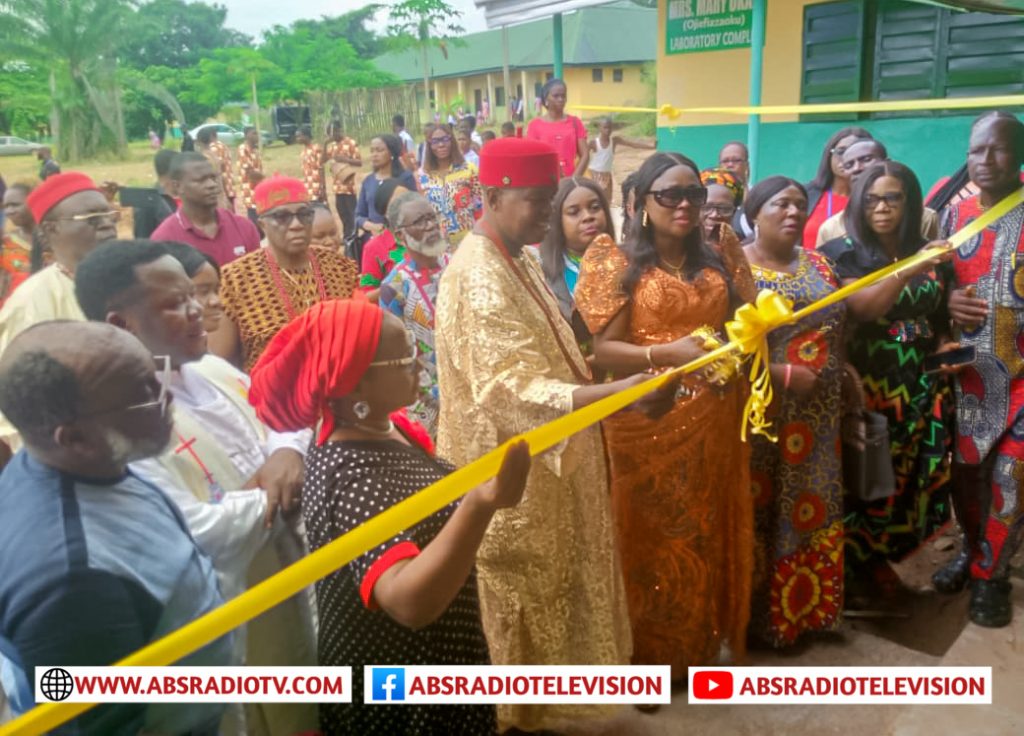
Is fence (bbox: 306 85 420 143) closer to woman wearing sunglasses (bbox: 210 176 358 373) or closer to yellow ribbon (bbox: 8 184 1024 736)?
woman wearing sunglasses (bbox: 210 176 358 373)

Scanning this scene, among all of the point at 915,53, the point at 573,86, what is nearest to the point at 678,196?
the point at 573,86

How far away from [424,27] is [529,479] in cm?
121

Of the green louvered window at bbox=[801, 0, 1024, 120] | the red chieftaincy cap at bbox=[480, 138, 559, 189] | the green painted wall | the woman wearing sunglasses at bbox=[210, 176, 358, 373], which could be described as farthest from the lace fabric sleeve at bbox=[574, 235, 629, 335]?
the green louvered window at bbox=[801, 0, 1024, 120]

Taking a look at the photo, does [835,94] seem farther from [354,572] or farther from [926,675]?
[354,572]

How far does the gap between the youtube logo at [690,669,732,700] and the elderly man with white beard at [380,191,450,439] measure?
4.36ft

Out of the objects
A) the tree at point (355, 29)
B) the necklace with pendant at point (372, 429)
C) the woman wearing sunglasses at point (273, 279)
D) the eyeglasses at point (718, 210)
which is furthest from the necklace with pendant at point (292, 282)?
the eyeglasses at point (718, 210)

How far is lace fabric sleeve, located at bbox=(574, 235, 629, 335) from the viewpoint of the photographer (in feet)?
8.17

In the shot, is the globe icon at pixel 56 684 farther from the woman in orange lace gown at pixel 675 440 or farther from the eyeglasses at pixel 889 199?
the eyeglasses at pixel 889 199

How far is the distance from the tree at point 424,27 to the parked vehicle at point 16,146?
837mm

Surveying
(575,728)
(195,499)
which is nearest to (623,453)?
(575,728)

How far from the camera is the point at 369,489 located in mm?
1574

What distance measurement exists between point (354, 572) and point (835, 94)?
14.5 feet

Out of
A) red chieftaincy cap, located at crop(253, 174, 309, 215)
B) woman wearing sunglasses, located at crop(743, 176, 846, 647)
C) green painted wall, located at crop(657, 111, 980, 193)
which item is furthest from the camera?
green painted wall, located at crop(657, 111, 980, 193)

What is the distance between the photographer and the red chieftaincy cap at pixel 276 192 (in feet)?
6.18
